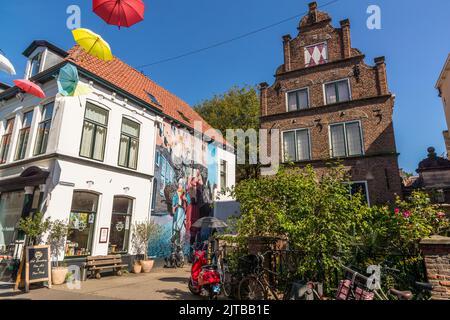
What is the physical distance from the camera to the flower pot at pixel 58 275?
8.68 meters

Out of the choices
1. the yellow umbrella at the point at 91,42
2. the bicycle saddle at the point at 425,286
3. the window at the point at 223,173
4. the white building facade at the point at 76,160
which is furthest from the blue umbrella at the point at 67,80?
the window at the point at 223,173

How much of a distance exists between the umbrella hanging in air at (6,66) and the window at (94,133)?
416cm

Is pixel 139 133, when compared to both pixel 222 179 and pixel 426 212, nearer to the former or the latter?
pixel 222 179

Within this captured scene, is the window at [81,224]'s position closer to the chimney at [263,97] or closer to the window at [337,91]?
the chimney at [263,97]

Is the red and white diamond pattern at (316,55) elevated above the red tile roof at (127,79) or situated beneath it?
elevated above

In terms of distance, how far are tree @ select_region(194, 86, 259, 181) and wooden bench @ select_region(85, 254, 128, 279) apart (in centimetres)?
1529

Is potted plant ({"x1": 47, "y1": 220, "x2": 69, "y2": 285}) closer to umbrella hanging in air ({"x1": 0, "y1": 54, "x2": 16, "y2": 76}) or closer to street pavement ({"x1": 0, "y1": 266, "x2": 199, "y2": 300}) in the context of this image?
street pavement ({"x1": 0, "y1": 266, "x2": 199, "y2": 300})

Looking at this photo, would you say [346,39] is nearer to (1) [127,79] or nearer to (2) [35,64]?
(1) [127,79]

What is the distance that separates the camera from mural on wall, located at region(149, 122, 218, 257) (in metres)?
14.1

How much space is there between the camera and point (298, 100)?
16.3 metres

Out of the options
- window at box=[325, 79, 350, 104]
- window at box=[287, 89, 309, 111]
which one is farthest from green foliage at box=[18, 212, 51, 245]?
window at box=[325, 79, 350, 104]

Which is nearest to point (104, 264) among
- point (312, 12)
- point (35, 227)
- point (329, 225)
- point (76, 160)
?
point (35, 227)

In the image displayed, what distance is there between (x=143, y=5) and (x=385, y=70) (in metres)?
13.3
